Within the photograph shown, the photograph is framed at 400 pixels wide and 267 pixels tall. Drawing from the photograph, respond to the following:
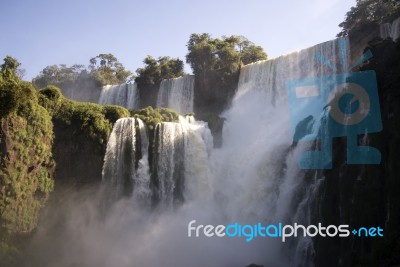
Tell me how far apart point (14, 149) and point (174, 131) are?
7920mm

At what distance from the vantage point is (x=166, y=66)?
1364 inches

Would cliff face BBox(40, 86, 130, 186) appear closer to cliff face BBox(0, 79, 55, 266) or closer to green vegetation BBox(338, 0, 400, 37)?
cliff face BBox(0, 79, 55, 266)

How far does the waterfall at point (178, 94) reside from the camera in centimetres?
3061

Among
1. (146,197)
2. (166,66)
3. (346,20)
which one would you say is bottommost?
(146,197)

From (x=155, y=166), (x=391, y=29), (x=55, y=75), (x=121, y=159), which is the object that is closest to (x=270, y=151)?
(x=155, y=166)

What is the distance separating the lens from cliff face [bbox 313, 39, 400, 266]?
384 inches

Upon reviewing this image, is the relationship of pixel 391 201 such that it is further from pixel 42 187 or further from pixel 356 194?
pixel 42 187

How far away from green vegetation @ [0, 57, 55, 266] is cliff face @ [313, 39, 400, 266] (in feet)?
41.8

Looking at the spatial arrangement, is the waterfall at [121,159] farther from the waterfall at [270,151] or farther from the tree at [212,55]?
the tree at [212,55]

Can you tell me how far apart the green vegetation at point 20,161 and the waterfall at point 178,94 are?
12893 mm

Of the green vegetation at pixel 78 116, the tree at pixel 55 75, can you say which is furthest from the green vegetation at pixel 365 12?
the tree at pixel 55 75

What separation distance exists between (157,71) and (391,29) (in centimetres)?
1924

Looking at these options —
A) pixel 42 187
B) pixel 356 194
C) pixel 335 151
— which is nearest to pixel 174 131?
pixel 42 187

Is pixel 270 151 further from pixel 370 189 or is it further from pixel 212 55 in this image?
pixel 212 55
